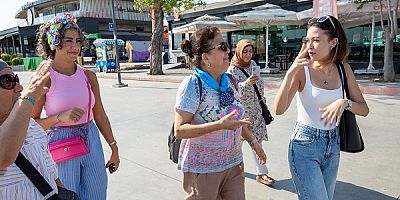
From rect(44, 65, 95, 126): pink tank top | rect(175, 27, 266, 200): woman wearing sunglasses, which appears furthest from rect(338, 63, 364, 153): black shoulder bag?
rect(44, 65, 95, 126): pink tank top

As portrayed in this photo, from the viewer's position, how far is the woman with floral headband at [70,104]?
7.57 feet

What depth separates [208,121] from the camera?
88.9 inches

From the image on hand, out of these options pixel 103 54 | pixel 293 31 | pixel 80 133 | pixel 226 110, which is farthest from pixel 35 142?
pixel 103 54

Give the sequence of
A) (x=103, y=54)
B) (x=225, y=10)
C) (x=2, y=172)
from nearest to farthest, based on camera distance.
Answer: (x=2, y=172) < (x=225, y=10) < (x=103, y=54)

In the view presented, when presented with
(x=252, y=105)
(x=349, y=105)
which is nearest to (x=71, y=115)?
(x=349, y=105)

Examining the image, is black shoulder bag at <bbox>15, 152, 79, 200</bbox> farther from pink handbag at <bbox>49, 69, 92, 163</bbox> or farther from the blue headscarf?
the blue headscarf

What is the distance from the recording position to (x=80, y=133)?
242cm

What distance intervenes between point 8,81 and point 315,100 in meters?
1.93

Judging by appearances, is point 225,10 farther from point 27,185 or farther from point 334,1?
point 27,185

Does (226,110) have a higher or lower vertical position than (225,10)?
lower

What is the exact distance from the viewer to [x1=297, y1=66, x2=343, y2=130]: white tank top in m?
2.38

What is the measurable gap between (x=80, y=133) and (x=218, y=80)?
3.54 ft

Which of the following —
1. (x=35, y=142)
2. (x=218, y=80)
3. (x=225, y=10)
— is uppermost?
(x=225, y=10)

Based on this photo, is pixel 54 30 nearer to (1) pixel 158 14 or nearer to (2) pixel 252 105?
(2) pixel 252 105
